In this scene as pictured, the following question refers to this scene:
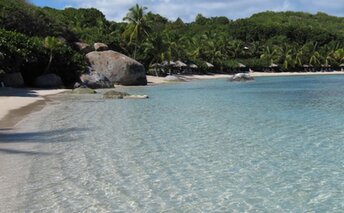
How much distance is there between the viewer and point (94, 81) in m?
34.0

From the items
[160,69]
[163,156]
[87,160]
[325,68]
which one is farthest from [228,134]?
[325,68]

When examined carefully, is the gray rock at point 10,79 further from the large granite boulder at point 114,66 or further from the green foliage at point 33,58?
the large granite boulder at point 114,66

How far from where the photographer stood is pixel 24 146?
10.1 metres

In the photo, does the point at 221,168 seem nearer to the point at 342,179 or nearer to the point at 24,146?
the point at 342,179

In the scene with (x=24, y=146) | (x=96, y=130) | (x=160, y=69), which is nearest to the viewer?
(x=24, y=146)

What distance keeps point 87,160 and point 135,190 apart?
7.74 feet

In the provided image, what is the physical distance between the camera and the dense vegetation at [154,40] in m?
33.2

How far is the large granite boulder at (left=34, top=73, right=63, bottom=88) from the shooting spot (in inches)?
1268

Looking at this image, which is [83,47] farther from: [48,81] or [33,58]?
[33,58]

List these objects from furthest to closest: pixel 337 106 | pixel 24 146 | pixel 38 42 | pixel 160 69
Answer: pixel 160 69
pixel 38 42
pixel 337 106
pixel 24 146

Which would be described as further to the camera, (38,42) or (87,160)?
(38,42)

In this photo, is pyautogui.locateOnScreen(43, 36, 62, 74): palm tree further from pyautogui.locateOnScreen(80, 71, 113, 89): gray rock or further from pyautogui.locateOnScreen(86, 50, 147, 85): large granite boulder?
pyautogui.locateOnScreen(86, 50, 147, 85): large granite boulder

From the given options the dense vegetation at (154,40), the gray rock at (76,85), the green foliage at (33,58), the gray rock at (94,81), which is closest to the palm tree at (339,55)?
the dense vegetation at (154,40)

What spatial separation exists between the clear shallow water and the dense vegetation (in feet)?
55.4
